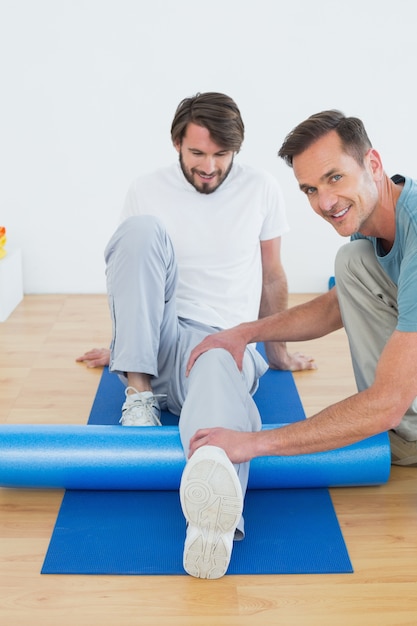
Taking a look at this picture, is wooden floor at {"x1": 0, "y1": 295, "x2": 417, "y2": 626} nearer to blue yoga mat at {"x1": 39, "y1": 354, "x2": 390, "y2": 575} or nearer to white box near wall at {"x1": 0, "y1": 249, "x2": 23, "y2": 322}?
blue yoga mat at {"x1": 39, "y1": 354, "x2": 390, "y2": 575}

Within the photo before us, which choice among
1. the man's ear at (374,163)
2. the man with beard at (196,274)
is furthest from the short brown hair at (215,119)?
the man's ear at (374,163)

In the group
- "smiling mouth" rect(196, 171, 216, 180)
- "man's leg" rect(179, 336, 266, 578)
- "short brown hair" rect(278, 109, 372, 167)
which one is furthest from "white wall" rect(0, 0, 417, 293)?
"man's leg" rect(179, 336, 266, 578)

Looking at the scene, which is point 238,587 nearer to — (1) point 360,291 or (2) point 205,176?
(1) point 360,291

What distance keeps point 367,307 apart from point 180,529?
79 cm

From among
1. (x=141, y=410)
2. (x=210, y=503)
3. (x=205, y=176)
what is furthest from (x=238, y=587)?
(x=205, y=176)

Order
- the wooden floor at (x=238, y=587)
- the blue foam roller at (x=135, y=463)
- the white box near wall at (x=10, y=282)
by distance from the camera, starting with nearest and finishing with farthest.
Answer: the wooden floor at (x=238, y=587), the blue foam roller at (x=135, y=463), the white box near wall at (x=10, y=282)

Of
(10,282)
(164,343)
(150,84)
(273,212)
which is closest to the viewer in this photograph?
(164,343)

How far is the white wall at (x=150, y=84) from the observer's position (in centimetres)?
420

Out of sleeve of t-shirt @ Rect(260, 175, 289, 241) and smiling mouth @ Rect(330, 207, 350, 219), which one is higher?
smiling mouth @ Rect(330, 207, 350, 219)

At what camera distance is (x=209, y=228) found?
2826mm

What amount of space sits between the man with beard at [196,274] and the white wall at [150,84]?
1565mm

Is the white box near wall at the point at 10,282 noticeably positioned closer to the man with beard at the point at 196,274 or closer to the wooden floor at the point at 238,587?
the man with beard at the point at 196,274

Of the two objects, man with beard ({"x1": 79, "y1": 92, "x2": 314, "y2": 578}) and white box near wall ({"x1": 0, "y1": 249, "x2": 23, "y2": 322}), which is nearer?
man with beard ({"x1": 79, "y1": 92, "x2": 314, "y2": 578})

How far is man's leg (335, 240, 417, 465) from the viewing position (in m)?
2.29
